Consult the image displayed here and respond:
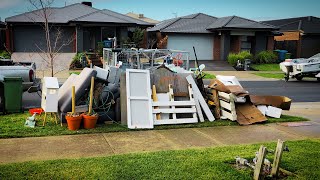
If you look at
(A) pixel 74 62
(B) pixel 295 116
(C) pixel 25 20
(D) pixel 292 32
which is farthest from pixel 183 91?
(D) pixel 292 32

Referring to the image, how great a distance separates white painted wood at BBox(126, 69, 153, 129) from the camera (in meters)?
9.05

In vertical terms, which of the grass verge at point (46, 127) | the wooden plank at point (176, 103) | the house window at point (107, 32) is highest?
the house window at point (107, 32)

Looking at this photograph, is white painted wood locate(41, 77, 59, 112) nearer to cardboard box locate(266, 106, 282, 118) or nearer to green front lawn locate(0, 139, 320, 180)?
green front lawn locate(0, 139, 320, 180)

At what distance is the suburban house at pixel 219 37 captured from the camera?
33.8m

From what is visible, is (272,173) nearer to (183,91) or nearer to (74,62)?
(183,91)

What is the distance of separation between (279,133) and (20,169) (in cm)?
618

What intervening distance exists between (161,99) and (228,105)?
1930 millimetres

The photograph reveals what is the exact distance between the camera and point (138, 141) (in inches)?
306

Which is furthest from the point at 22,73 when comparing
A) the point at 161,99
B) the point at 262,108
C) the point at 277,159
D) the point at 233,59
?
the point at 233,59

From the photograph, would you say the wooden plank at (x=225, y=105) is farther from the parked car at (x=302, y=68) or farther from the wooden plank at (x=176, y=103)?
the parked car at (x=302, y=68)

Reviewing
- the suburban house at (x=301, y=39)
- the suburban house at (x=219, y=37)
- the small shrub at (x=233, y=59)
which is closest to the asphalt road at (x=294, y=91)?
the small shrub at (x=233, y=59)

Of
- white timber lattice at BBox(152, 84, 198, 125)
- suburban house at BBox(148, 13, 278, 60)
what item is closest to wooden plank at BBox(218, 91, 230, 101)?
white timber lattice at BBox(152, 84, 198, 125)

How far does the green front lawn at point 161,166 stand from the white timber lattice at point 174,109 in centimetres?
247

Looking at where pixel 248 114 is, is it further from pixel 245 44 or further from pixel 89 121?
pixel 245 44
